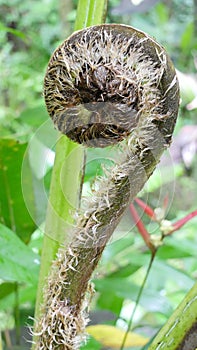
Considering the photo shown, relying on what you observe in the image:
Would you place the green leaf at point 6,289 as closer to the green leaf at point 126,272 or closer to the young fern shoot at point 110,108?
the green leaf at point 126,272

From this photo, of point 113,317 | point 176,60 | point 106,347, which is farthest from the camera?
point 176,60

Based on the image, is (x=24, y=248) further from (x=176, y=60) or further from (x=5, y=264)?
(x=176, y=60)

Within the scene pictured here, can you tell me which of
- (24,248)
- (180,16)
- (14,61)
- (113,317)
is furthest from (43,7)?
(24,248)

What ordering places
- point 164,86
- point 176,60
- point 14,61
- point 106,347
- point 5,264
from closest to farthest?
1. point 164,86
2. point 5,264
3. point 106,347
4. point 176,60
5. point 14,61

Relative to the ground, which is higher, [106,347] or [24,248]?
[24,248]

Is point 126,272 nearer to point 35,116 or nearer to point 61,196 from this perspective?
point 35,116

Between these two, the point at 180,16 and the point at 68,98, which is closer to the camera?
the point at 68,98
